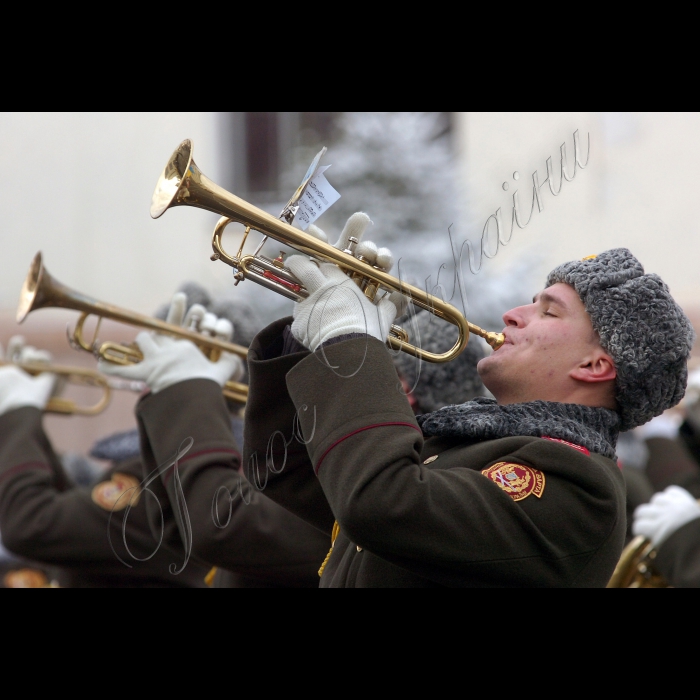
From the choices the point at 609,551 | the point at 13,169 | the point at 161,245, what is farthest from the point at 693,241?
the point at 609,551

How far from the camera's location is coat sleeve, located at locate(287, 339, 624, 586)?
1813 mm

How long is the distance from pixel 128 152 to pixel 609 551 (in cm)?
974

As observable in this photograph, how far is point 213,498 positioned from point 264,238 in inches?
40.4

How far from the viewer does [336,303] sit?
6.80 ft

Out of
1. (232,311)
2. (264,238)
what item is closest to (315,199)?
(264,238)

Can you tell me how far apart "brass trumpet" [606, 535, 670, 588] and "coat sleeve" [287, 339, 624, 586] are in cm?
207

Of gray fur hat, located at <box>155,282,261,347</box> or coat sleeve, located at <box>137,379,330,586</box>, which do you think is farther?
gray fur hat, located at <box>155,282,261,347</box>

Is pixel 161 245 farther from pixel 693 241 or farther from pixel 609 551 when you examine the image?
pixel 609 551

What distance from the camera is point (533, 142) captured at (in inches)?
348

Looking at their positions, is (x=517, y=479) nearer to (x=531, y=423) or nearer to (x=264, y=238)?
(x=531, y=423)

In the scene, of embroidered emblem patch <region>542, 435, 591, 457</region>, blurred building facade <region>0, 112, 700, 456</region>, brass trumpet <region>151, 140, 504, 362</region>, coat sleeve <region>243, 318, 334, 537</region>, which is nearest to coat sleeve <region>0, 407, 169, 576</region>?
coat sleeve <region>243, 318, 334, 537</region>

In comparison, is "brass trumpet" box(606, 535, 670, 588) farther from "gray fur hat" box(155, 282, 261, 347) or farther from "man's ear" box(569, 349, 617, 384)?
"man's ear" box(569, 349, 617, 384)

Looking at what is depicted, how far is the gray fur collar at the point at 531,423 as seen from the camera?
6.69 ft

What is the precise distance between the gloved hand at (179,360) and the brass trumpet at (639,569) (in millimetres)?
1717
